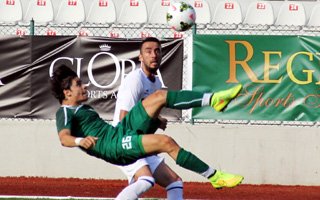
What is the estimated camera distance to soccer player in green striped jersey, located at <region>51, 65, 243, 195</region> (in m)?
7.25

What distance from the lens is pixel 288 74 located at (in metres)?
14.4

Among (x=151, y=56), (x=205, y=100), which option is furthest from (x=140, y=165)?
(x=205, y=100)

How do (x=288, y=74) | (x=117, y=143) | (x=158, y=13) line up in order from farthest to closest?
(x=158, y=13) < (x=288, y=74) < (x=117, y=143)

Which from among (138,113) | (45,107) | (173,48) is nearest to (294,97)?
(173,48)

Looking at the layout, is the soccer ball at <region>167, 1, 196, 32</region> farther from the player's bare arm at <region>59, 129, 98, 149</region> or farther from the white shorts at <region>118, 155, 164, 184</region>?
the player's bare arm at <region>59, 129, 98, 149</region>

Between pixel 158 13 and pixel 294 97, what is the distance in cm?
616

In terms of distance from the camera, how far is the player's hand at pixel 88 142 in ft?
24.2

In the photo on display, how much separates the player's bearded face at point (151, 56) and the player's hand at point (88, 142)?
1.33 m

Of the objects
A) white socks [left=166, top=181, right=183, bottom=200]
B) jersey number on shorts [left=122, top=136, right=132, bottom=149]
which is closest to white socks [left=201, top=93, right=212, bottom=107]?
jersey number on shorts [left=122, top=136, right=132, bottom=149]

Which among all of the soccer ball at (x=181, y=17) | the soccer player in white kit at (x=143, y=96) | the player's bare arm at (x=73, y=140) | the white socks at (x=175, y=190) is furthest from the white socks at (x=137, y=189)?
the soccer ball at (x=181, y=17)

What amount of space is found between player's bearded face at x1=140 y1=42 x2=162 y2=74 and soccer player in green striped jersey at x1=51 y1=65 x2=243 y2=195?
2.61 feet

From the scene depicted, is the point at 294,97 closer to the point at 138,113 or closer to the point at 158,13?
the point at 158,13

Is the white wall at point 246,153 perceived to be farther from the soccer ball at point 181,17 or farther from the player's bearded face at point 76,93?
the player's bearded face at point 76,93

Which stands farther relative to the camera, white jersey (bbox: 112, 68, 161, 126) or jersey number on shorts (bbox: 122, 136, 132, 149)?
white jersey (bbox: 112, 68, 161, 126)
